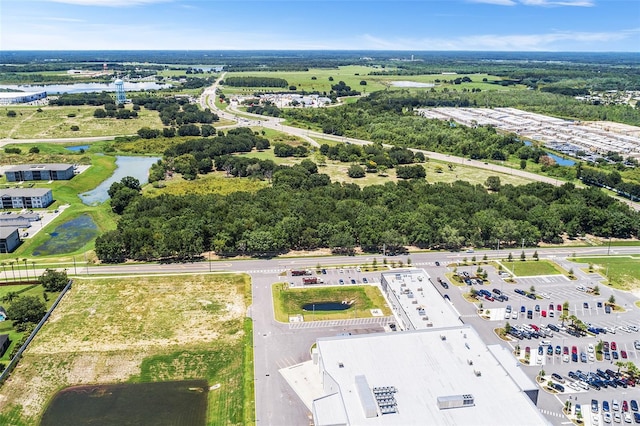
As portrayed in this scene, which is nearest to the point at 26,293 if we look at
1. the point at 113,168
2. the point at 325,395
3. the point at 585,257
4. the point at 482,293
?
the point at 325,395

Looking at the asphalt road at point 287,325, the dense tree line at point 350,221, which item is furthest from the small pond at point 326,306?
the dense tree line at point 350,221

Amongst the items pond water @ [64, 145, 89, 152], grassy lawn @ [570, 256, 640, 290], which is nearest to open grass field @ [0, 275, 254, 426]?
grassy lawn @ [570, 256, 640, 290]

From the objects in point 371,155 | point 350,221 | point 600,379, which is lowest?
point 600,379

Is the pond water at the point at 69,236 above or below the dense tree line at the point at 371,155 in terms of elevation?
below

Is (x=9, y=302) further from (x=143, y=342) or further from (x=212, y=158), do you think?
(x=212, y=158)

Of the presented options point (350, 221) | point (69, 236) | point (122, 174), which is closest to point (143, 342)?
point (350, 221)

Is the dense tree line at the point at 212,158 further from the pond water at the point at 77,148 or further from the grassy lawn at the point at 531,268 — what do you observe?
the grassy lawn at the point at 531,268

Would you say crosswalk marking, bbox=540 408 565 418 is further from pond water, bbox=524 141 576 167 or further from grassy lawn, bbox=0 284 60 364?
pond water, bbox=524 141 576 167
